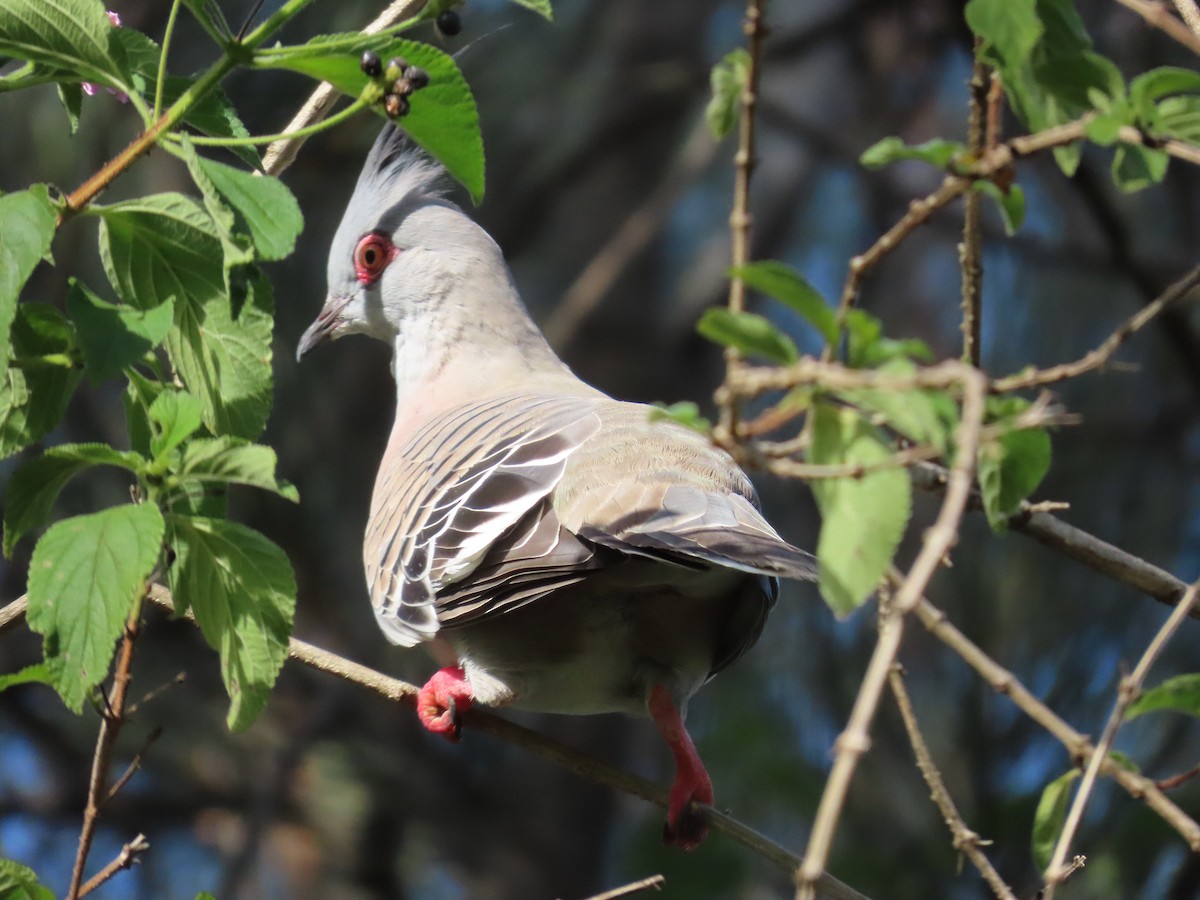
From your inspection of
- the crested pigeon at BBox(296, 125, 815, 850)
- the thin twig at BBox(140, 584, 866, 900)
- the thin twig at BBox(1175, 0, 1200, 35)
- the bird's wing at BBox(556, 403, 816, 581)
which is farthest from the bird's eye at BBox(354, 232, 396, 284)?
the thin twig at BBox(1175, 0, 1200, 35)

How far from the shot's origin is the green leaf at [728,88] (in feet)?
5.02

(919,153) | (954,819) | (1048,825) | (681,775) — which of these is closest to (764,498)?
(681,775)

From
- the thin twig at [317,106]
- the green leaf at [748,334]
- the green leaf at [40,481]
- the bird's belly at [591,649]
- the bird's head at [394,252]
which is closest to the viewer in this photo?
the green leaf at [748,334]

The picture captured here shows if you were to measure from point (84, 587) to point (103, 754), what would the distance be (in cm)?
51

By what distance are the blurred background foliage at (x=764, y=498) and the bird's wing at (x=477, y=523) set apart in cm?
274

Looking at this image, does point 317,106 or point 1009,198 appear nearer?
point 1009,198

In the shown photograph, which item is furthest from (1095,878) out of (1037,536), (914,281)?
(1037,536)

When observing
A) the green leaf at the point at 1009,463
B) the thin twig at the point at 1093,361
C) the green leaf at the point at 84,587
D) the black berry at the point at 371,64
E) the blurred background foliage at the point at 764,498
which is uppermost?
the black berry at the point at 371,64

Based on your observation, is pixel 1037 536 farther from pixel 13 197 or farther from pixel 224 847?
pixel 224 847

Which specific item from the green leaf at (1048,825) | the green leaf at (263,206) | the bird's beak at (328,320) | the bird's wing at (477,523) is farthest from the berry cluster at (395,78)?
the bird's beak at (328,320)

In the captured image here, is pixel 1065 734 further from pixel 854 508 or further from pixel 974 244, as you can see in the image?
pixel 974 244

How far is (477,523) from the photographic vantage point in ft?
8.07

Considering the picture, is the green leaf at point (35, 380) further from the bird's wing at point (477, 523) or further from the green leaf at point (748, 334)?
the green leaf at point (748, 334)

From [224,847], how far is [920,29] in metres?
5.72
